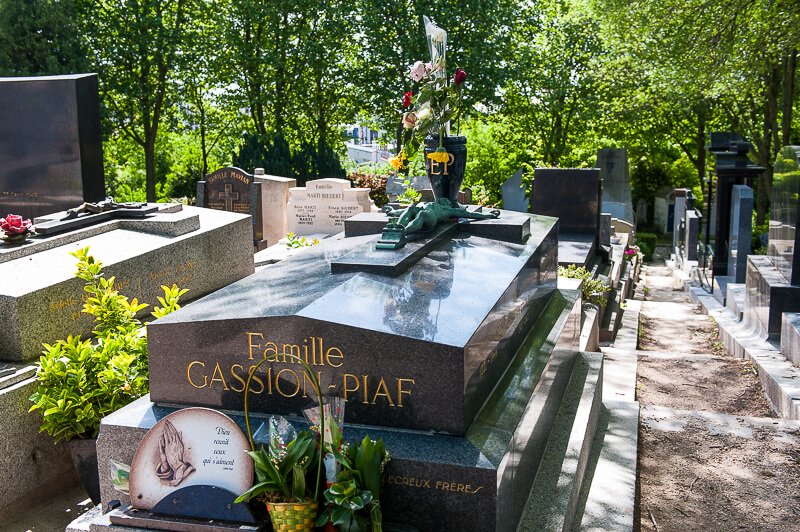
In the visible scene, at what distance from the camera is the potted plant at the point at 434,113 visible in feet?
19.9

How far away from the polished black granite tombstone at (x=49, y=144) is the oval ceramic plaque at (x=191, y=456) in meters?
7.16

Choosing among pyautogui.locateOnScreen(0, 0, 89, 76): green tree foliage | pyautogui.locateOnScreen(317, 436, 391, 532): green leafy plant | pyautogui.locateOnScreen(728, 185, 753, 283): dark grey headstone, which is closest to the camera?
pyautogui.locateOnScreen(317, 436, 391, 532): green leafy plant

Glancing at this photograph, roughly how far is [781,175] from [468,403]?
8.64 meters

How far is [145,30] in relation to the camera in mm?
24500

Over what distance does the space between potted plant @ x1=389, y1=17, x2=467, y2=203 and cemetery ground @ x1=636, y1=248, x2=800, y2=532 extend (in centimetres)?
269

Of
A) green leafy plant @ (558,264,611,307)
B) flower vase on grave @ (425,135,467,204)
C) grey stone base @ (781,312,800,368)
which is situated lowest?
grey stone base @ (781,312,800,368)

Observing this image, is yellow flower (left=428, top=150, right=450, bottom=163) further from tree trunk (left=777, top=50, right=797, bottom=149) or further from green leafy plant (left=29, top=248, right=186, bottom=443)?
tree trunk (left=777, top=50, right=797, bottom=149)

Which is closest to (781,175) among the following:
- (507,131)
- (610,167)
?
(610,167)

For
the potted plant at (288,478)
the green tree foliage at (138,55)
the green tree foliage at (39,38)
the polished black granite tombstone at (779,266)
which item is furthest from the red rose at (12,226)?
the green tree foliage at (138,55)

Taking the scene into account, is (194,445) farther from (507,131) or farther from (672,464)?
(507,131)

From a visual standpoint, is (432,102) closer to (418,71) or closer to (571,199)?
(418,71)

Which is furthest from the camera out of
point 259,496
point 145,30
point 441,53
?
point 145,30

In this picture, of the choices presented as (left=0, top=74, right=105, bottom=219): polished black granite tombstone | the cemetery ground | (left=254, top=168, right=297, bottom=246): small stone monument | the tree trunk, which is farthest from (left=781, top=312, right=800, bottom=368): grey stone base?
the tree trunk

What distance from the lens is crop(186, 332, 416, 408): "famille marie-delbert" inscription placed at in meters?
3.51
